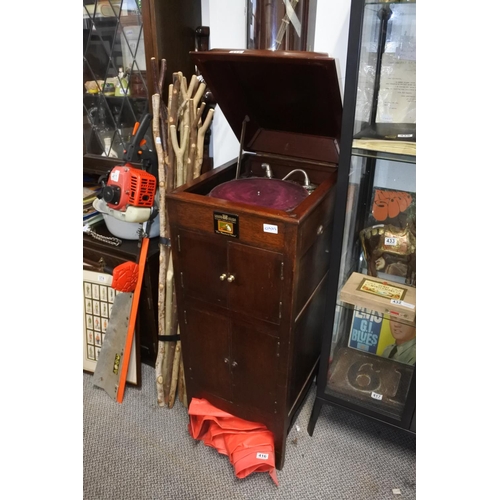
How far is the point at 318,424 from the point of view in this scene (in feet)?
5.64

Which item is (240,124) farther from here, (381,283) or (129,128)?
(381,283)

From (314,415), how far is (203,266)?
0.80 m

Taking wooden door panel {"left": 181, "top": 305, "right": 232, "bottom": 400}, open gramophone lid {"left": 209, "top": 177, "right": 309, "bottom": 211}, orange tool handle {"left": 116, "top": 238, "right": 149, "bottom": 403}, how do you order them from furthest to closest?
orange tool handle {"left": 116, "top": 238, "right": 149, "bottom": 403}
wooden door panel {"left": 181, "top": 305, "right": 232, "bottom": 400}
open gramophone lid {"left": 209, "top": 177, "right": 309, "bottom": 211}

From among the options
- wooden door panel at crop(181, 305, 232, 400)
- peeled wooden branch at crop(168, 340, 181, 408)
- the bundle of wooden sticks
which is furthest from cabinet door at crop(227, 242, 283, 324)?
A: peeled wooden branch at crop(168, 340, 181, 408)

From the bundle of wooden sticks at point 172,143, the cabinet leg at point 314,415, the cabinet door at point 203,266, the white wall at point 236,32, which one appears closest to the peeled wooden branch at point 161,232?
the bundle of wooden sticks at point 172,143

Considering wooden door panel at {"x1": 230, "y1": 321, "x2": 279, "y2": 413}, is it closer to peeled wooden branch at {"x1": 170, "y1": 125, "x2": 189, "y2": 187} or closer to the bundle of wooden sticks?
the bundle of wooden sticks

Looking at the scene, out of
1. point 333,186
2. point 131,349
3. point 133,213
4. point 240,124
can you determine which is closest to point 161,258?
point 133,213

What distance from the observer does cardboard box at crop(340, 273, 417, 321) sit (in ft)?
4.51

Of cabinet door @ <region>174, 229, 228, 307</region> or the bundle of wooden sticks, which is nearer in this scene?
cabinet door @ <region>174, 229, 228, 307</region>

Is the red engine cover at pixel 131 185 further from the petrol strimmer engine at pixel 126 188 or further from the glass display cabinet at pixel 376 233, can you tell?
the glass display cabinet at pixel 376 233

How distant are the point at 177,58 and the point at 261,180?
644 millimetres

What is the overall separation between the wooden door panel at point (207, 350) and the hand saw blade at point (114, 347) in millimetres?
364

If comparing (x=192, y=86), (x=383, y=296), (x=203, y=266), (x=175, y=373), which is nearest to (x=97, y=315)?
(x=175, y=373)

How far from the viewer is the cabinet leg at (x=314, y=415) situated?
162 centimetres
